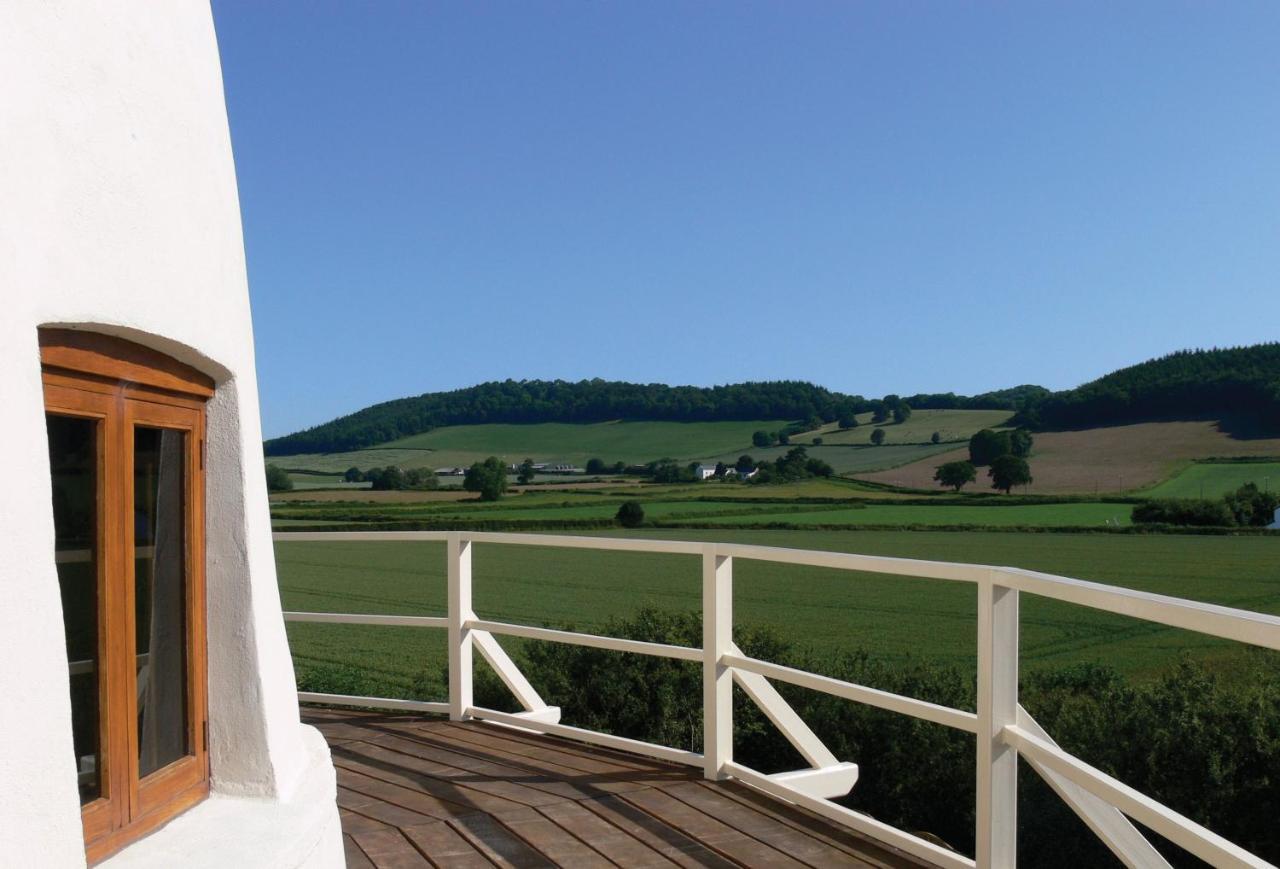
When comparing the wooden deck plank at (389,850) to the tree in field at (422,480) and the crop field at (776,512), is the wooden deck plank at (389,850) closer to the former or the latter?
the crop field at (776,512)

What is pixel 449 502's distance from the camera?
46.5 metres

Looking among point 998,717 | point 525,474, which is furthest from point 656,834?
point 525,474

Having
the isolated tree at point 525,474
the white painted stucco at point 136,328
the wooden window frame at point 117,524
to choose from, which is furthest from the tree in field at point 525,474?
the wooden window frame at point 117,524

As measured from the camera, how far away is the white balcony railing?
204 cm

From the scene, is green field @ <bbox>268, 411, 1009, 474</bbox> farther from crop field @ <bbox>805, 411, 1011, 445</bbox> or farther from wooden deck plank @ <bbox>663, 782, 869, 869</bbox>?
wooden deck plank @ <bbox>663, 782, 869, 869</bbox>

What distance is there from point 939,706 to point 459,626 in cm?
265

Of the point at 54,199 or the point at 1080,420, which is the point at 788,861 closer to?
the point at 54,199

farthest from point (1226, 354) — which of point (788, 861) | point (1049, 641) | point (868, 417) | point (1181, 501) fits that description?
point (788, 861)

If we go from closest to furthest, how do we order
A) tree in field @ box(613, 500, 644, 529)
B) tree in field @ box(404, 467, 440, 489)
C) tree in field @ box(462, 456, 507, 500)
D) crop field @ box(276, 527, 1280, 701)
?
1. crop field @ box(276, 527, 1280, 701)
2. tree in field @ box(613, 500, 644, 529)
3. tree in field @ box(404, 467, 440, 489)
4. tree in field @ box(462, 456, 507, 500)

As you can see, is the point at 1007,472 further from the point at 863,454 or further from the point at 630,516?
the point at 630,516

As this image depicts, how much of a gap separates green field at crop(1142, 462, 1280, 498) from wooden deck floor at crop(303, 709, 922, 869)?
5081cm

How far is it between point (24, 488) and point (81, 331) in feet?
1.25

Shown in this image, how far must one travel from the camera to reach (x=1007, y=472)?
173ft

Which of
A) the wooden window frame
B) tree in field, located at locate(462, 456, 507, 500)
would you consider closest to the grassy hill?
tree in field, located at locate(462, 456, 507, 500)
